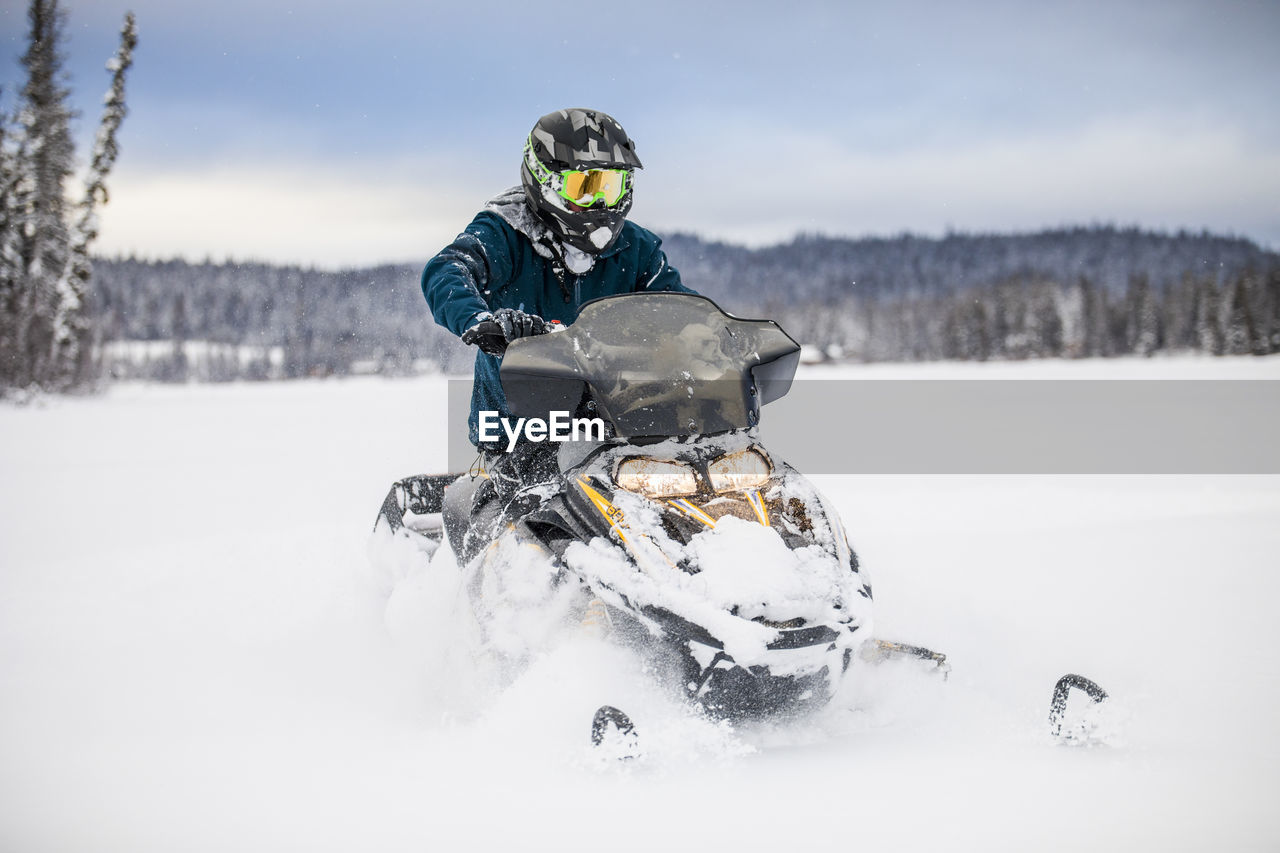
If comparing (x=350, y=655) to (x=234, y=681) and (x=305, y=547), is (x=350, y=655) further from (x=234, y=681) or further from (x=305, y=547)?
(x=305, y=547)

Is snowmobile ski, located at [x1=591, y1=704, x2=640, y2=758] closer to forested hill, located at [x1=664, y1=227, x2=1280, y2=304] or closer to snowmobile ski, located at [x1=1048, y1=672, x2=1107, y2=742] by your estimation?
snowmobile ski, located at [x1=1048, y1=672, x2=1107, y2=742]

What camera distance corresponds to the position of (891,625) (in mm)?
3467

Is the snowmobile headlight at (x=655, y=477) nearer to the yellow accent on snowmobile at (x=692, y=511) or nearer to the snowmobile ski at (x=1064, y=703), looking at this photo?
the yellow accent on snowmobile at (x=692, y=511)

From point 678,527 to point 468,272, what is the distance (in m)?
1.34

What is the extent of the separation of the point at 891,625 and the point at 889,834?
5.37ft

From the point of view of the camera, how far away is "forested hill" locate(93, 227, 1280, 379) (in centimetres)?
5034

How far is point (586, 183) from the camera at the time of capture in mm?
3137

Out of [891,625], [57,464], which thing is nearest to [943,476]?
[891,625]

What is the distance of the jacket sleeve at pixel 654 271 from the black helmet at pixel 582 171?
40 centimetres

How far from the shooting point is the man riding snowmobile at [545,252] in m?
3.09

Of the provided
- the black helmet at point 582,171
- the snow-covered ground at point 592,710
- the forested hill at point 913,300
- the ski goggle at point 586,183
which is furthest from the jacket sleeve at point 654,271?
the forested hill at point 913,300

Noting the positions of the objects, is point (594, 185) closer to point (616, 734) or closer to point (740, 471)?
point (740, 471)

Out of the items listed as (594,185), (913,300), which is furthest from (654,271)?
(913,300)

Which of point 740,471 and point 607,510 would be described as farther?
point 740,471
